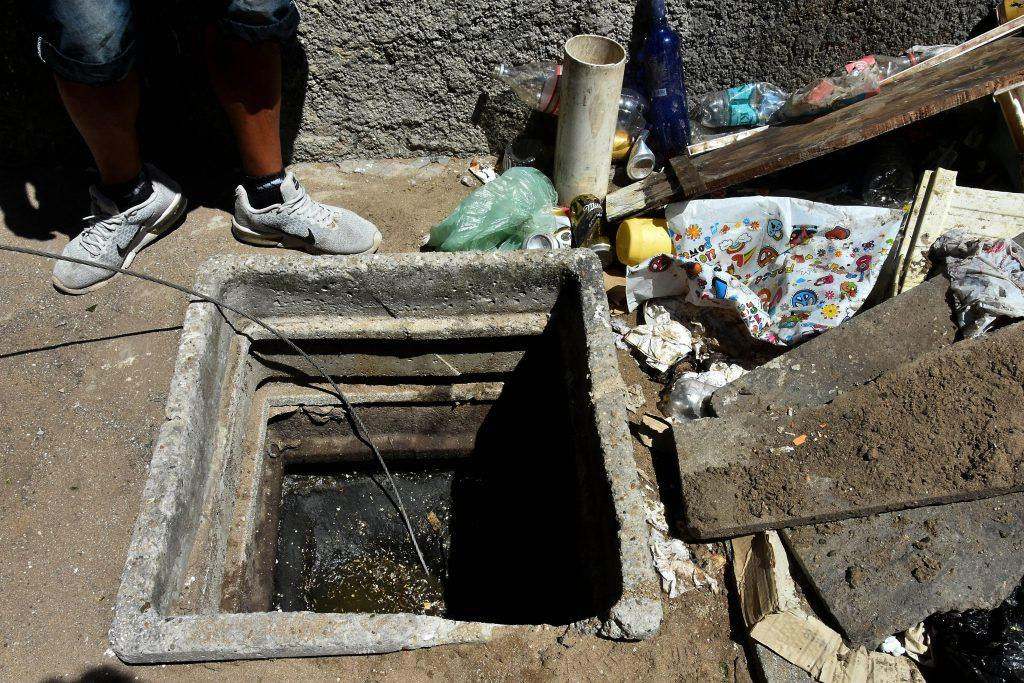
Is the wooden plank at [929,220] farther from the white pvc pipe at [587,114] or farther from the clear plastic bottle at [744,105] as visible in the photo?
the white pvc pipe at [587,114]

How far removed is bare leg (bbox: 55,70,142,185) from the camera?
258cm

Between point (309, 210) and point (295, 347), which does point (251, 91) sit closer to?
point (309, 210)

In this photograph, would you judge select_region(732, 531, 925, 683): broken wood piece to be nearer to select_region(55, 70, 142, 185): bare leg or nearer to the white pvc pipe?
the white pvc pipe

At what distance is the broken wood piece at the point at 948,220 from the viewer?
2867 mm

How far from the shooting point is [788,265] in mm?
2898

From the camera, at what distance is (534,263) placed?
2377 millimetres

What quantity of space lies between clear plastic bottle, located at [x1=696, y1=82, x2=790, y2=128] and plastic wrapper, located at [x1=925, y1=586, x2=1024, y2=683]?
2.40 m

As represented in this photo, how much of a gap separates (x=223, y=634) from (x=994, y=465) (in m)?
2.38

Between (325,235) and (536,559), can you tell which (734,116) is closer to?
(325,235)

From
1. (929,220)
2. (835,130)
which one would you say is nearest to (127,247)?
(835,130)

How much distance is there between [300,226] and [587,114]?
4.61 ft

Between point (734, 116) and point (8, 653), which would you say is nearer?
point (8, 653)

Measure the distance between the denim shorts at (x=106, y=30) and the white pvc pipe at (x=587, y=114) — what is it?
124 centimetres

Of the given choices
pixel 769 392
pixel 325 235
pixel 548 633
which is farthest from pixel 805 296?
pixel 325 235
